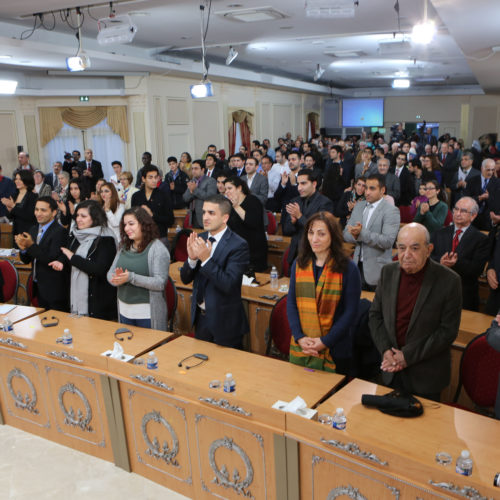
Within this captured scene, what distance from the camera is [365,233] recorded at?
3.98m

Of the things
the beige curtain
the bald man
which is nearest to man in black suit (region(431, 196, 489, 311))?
the bald man

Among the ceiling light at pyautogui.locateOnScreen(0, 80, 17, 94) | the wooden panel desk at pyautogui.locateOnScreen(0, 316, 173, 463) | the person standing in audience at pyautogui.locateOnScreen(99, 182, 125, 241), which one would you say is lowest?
the wooden panel desk at pyautogui.locateOnScreen(0, 316, 173, 463)

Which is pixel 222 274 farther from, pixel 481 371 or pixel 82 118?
pixel 82 118

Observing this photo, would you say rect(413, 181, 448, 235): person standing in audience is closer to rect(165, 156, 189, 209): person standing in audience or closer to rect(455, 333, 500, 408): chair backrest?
rect(455, 333, 500, 408): chair backrest

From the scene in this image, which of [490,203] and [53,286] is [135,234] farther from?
[490,203]

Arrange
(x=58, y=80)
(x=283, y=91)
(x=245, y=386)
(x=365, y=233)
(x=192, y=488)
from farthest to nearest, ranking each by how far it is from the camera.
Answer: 1. (x=283, y=91)
2. (x=58, y=80)
3. (x=365, y=233)
4. (x=192, y=488)
5. (x=245, y=386)

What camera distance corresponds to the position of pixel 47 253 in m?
3.91

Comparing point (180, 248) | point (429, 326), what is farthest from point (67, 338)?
point (180, 248)

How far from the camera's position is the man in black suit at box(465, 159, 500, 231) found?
568cm

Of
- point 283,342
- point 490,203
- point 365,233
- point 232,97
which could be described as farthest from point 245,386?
point 232,97

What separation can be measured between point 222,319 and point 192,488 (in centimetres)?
93

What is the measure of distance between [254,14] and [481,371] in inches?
213

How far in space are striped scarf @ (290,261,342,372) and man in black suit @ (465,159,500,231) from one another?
3493 millimetres

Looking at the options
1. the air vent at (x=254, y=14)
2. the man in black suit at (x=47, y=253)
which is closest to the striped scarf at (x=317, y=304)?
the man in black suit at (x=47, y=253)
